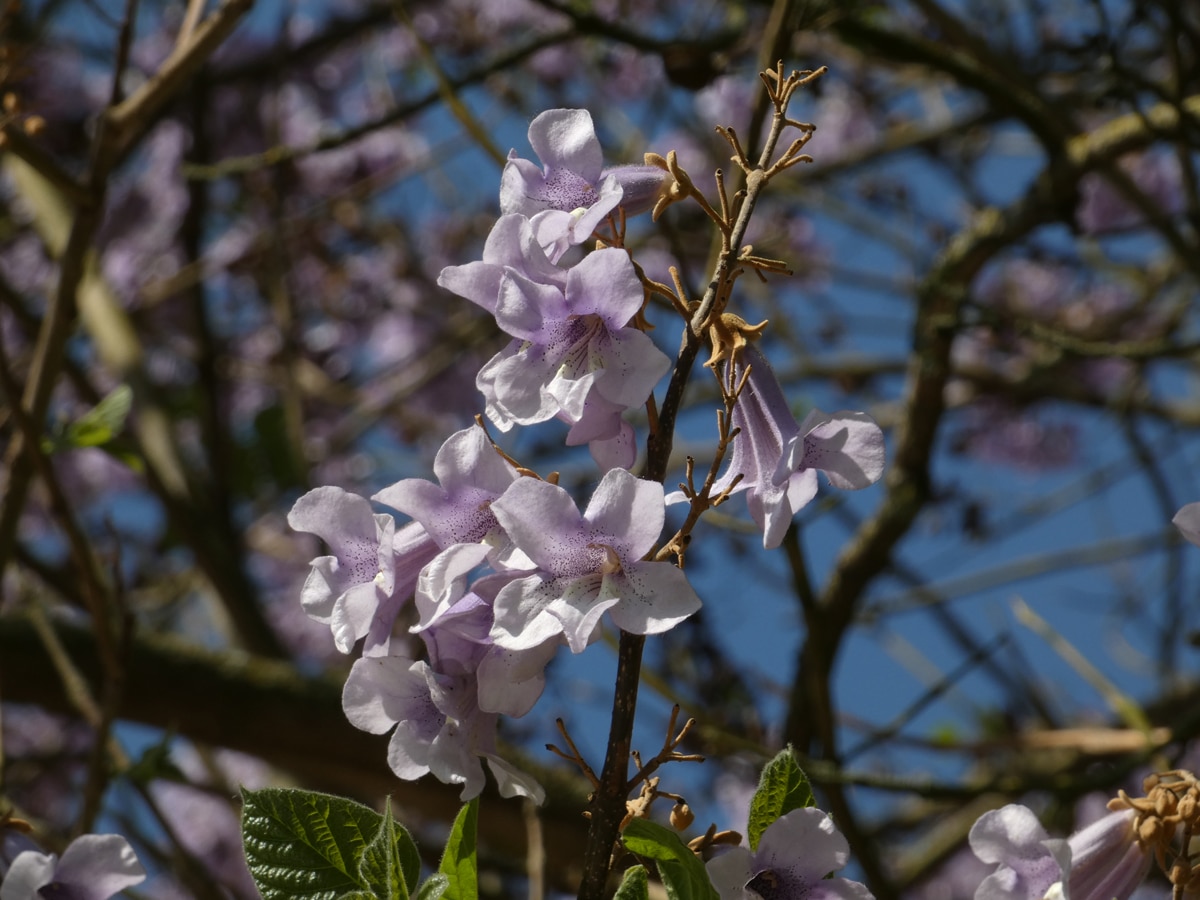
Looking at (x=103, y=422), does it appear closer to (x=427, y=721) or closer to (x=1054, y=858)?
(x=427, y=721)

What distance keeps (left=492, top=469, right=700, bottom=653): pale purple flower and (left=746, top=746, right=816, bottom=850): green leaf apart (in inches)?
6.5

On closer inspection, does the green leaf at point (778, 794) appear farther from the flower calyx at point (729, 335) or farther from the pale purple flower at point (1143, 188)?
the pale purple flower at point (1143, 188)

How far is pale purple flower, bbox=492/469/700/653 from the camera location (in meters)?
0.78

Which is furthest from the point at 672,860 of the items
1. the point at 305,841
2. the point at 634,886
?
the point at 305,841

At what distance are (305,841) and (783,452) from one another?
0.41 metres

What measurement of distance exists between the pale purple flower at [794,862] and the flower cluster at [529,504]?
142mm

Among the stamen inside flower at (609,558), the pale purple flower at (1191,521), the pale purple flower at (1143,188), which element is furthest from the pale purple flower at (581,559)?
the pale purple flower at (1143,188)

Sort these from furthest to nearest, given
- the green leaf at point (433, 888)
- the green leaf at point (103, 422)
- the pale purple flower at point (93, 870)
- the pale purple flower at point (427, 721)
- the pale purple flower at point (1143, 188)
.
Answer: the pale purple flower at point (1143, 188) → the green leaf at point (103, 422) → the pale purple flower at point (93, 870) → the pale purple flower at point (427, 721) → the green leaf at point (433, 888)

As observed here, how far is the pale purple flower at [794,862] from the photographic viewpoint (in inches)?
32.7

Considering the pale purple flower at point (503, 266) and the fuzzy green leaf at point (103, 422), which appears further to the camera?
the fuzzy green leaf at point (103, 422)

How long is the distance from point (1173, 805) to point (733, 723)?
1.76 metres

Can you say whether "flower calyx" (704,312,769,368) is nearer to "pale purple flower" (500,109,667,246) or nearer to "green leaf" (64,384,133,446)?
"pale purple flower" (500,109,667,246)

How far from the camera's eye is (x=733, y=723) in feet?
8.79

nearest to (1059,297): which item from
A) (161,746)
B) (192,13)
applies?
(192,13)
